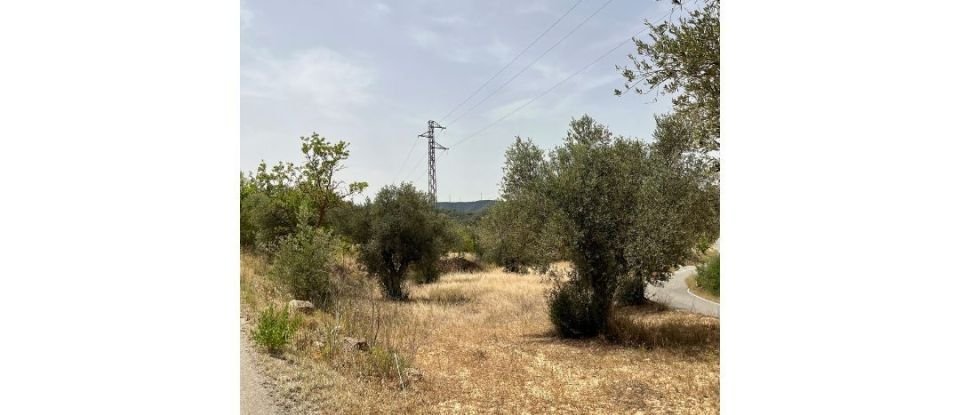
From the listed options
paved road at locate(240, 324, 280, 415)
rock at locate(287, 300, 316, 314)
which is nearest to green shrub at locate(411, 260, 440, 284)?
rock at locate(287, 300, 316, 314)

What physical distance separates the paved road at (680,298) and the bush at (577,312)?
3523 mm

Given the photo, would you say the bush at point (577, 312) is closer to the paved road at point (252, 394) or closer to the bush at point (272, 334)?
the bush at point (272, 334)

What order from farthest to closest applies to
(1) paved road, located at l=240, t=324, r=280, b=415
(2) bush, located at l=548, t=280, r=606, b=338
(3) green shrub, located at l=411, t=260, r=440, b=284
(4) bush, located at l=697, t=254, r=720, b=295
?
(4) bush, located at l=697, t=254, r=720, b=295
(3) green shrub, located at l=411, t=260, r=440, b=284
(2) bush, located at l=548, t=280, r=606, b=338
(1) paved road, located at l=240, t=324, r=280, b=415

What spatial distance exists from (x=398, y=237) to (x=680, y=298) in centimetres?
1091

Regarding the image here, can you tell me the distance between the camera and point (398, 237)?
61.9 ft

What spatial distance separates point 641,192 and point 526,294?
8.70m

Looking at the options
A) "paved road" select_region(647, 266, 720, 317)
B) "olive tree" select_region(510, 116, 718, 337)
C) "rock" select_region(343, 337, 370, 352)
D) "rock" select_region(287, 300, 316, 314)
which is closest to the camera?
"rock" select_region(343, 337, 370, 352)

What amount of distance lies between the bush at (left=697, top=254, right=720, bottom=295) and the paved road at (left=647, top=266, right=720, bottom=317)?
0.87 m

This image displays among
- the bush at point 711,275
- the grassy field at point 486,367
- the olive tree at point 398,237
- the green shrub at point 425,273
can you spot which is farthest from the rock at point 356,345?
the bush at point 711,275

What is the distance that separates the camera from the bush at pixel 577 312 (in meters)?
11.1

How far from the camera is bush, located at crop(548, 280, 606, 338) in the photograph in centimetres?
1106

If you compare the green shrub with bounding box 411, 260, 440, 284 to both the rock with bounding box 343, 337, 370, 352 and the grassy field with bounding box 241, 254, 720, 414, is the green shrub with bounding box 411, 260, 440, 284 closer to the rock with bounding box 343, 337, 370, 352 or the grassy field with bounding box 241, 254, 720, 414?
the grassy field with bounding box 241, 254, 720, 414
